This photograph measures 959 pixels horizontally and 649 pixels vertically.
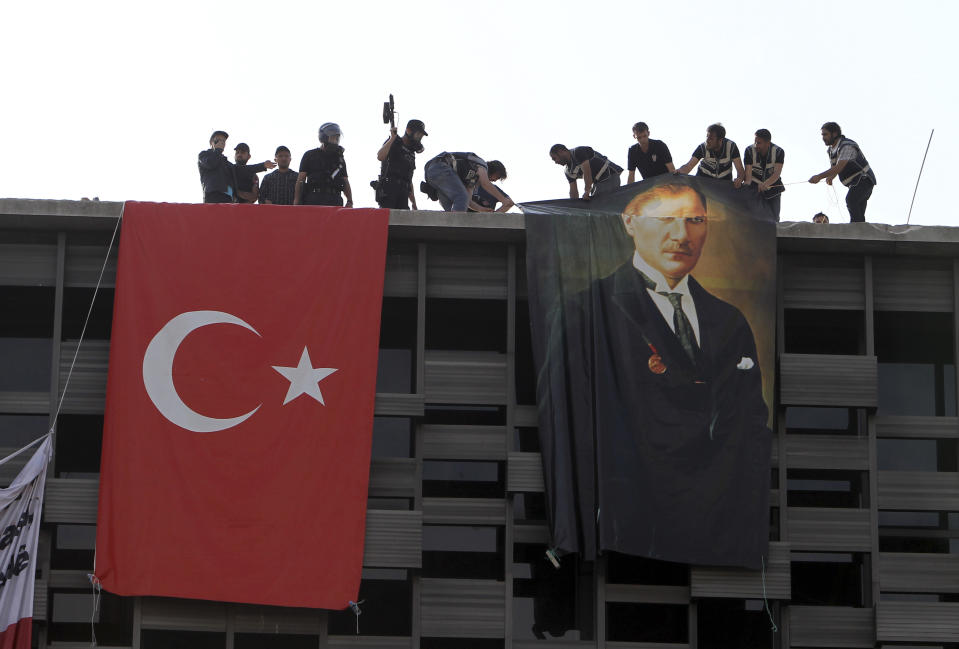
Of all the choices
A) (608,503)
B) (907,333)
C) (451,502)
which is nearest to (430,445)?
(451,502)

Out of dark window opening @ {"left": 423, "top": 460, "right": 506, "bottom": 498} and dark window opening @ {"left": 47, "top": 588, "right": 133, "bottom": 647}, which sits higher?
dark window opening @ {"left": 423, "top": 460, "right": 506, "bottom": 498}

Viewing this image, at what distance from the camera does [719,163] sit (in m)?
18.3

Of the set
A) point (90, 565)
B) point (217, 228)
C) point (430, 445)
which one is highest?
point (217, 228)

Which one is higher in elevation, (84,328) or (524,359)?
(84,328)

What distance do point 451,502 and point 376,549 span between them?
3.42 ft

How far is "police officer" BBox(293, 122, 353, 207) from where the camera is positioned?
60.1 feet

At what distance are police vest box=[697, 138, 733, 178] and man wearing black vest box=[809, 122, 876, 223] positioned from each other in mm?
1108

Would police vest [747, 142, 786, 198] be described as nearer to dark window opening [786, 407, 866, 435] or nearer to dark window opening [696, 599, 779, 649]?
Answer: dark window opening [786, 407, 866, 435]

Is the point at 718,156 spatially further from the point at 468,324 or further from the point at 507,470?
the point at 507,470

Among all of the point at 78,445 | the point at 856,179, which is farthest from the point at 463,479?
the point at 856,179

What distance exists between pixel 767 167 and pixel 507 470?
5.04m

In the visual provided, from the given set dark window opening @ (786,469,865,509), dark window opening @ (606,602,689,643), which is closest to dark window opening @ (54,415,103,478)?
dark window opening @ (606,602,689,643)

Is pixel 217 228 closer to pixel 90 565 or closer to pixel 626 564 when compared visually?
pixel 90 565

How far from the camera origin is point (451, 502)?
56.6 feet
